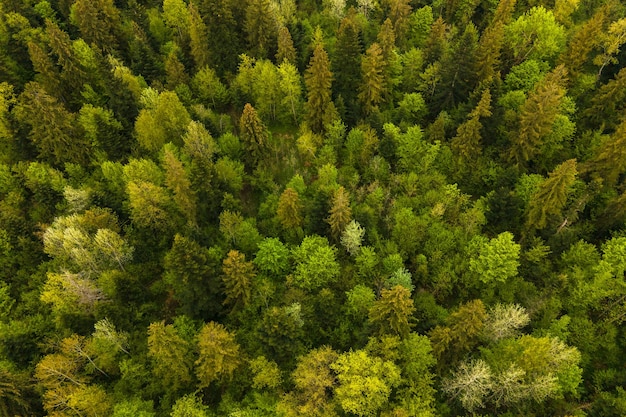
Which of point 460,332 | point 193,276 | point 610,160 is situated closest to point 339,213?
point 193,276

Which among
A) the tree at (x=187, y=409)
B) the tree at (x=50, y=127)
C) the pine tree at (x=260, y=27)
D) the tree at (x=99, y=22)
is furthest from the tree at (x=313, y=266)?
the tree at (x=99, y=22)

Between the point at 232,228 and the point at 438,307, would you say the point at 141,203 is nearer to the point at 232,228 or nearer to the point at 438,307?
the point at 232,228

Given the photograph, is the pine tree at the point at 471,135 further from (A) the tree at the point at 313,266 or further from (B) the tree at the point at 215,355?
(B) the tree at the point at 215,355

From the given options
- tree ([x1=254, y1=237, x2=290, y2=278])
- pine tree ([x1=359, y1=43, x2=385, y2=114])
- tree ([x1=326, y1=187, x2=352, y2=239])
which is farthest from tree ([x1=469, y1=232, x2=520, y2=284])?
pine tree ([x1=359, y1=43, x2=385, y2=114])

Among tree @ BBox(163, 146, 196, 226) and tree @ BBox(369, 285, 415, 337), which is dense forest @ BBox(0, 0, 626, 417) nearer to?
tree @ BBox(369, 285, 415, 337)

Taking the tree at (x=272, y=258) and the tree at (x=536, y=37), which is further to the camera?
the tree at (x=536, y=37)

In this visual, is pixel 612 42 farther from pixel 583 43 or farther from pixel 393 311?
pixel 393 311

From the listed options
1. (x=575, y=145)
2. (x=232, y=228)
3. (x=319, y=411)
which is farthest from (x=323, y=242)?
(x=575, y=145)
